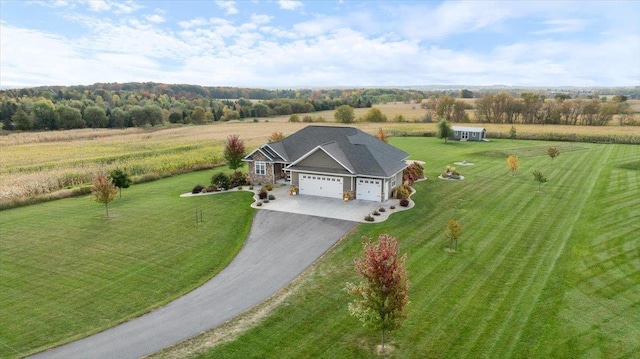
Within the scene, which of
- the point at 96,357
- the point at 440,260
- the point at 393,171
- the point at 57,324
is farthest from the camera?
the point at 393,171

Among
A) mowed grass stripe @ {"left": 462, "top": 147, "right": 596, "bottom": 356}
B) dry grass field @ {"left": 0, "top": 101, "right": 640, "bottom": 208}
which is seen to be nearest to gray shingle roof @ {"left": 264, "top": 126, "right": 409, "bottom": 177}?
mowed grass stripe @ {"left": 462, "top": 147, "right": 596, "bottom": 356}

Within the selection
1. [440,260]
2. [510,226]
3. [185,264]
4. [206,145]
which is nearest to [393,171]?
[510,226]

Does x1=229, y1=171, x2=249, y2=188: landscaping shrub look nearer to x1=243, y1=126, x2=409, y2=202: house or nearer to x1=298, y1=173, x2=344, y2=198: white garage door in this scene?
x1=243, y1=126, x2=409, y2=202: house

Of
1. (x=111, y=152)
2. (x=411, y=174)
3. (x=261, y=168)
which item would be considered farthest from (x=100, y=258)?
(x=111, y=152)

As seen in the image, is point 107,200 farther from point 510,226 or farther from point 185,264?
point 510,226

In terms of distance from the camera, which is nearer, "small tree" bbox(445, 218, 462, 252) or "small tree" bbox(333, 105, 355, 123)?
"small tree" bbox(445, 218, 462, 252)
